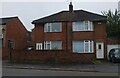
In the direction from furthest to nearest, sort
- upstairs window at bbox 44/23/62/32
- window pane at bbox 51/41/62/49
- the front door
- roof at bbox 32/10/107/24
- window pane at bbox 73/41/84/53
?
upstairs window at bbox 44/23/62/32 → window pane at bbox 51/41/62/49 → roof at bbox 32/10/107/24 → window pane at bbox 73/41/84/53 → the front door

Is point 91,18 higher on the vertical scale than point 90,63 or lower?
higher

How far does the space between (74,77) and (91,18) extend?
20.9 meters

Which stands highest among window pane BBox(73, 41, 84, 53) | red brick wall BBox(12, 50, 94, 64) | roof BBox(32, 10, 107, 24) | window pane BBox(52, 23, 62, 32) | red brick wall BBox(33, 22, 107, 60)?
roof BBox(32, 10, 107, 24)

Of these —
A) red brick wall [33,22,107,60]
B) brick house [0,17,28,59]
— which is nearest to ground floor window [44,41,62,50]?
red brick wall [33,22,107,60]

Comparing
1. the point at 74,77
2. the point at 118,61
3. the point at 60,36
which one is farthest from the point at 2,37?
the point at 74,77

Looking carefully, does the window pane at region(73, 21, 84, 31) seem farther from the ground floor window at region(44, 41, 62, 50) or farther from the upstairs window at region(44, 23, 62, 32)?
the ground floor window at region(44, 41, 62, 50)

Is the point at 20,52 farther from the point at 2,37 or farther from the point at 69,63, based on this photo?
the point at 2,37

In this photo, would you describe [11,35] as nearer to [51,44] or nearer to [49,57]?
[51,44]

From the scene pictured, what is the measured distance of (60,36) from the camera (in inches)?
1539

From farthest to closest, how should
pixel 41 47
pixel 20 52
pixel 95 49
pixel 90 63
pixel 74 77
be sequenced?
1. pixel 41 47
2. pixel 95 49
3. pixel 20 52
4. pixel 90 63
5. pixel 74 77

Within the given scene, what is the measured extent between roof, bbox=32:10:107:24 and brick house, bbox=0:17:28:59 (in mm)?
5215

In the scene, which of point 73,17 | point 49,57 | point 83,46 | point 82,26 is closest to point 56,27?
point 73,17

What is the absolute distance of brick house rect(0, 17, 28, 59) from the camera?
137 feet

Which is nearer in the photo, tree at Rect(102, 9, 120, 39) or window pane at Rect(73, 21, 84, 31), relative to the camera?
window pane at Rect(73, 21, 84, 31)
